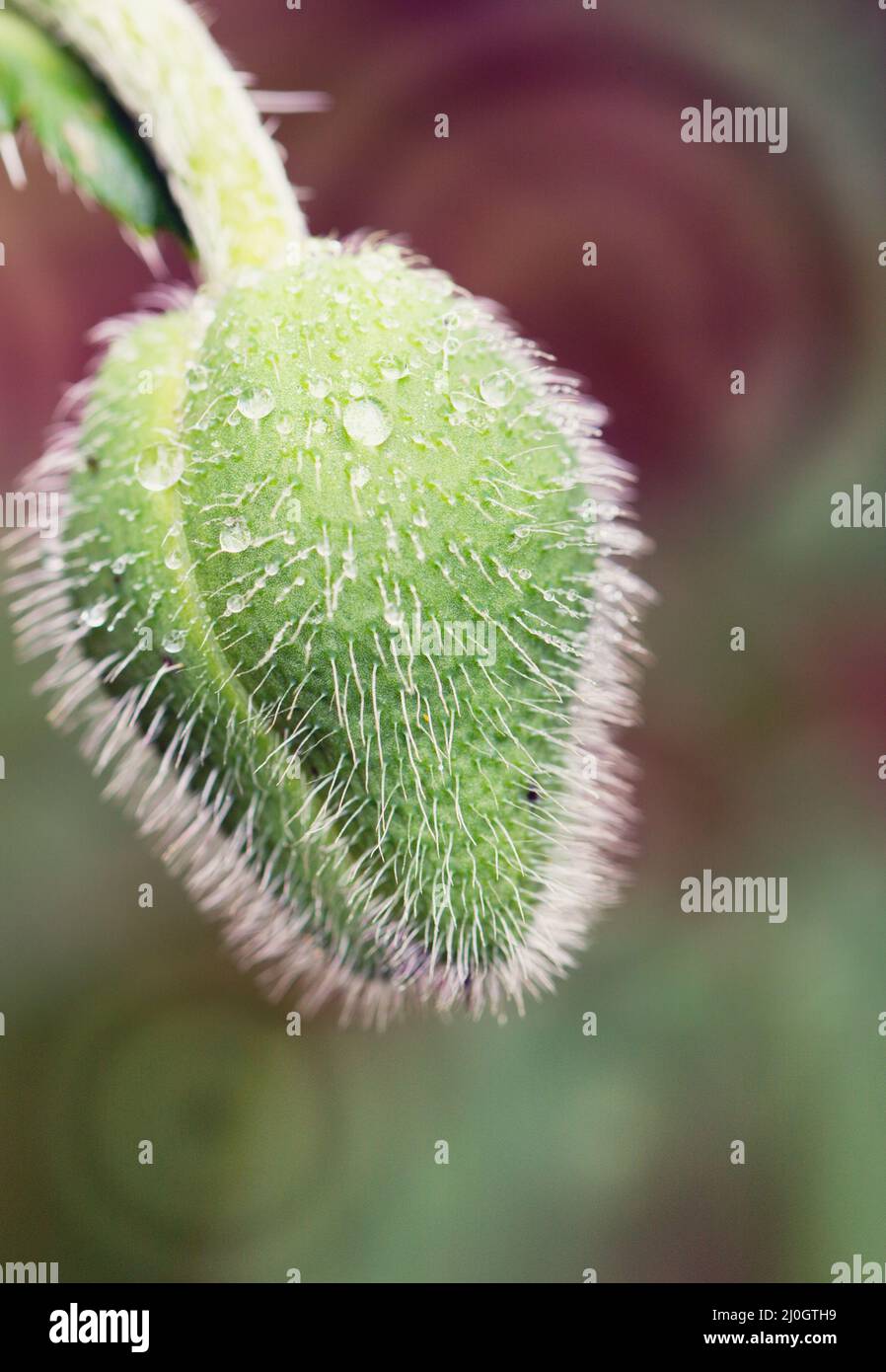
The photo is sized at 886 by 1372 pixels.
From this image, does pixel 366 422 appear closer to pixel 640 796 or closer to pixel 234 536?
pixel 234 536

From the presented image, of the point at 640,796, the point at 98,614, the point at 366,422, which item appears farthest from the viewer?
the point at 640,796

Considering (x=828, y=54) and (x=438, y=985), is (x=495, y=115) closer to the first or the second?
(x=828, y=54)

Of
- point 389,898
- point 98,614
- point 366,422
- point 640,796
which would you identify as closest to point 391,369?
point 366,422

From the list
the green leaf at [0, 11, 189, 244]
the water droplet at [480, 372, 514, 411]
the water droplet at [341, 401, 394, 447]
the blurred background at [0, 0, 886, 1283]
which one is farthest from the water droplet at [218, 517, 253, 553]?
the blurred background at [0, 0, 886, 1283]

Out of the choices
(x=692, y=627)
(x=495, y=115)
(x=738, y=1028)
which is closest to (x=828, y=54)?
(x=495, y=115)

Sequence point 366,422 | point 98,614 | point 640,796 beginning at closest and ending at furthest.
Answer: point 366,422 < point 98,614 < point 640,796

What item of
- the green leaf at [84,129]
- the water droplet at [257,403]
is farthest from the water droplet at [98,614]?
the green leaf at [84,129]

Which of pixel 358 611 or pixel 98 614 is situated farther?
pixel 98 614
